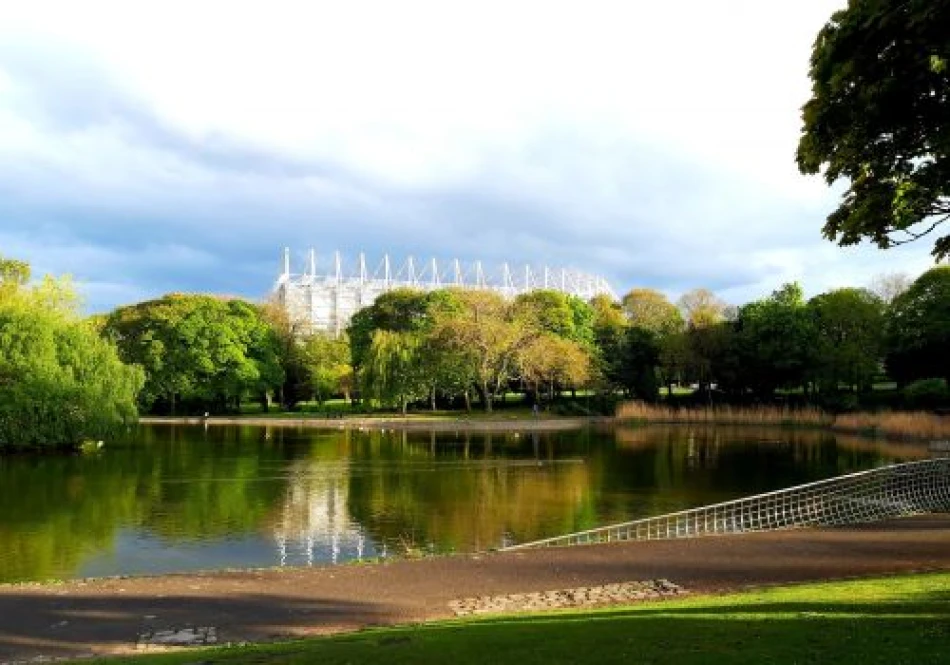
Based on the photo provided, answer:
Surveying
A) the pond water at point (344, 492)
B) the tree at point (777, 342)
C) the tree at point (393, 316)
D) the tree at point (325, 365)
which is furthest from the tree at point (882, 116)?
the tree at point (325, 365)

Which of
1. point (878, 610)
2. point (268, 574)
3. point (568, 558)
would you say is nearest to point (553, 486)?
point (568, 558)

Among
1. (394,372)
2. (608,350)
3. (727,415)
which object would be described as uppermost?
(608,350)

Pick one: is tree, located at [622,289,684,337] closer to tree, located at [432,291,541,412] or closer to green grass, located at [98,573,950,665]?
tree, located at [432,291,541,412]

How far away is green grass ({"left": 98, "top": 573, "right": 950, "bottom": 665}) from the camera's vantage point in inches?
259

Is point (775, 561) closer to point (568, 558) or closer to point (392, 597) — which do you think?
point (568, 558)

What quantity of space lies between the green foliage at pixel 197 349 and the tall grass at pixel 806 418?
1326 inches

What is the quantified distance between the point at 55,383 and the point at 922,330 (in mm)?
53128

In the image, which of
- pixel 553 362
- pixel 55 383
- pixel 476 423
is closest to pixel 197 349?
pixel 476 423

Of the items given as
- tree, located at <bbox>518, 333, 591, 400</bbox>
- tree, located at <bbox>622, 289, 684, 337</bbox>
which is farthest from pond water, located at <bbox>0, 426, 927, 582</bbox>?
tree, located at <bbox>622, 289, 684, 337</bbox>

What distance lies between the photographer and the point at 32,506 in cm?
2359

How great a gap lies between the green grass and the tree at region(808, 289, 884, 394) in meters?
51.1

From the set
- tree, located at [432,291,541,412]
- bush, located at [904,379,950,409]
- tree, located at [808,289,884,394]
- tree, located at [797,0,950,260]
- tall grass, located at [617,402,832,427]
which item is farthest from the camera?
tree, located at [432,291,541,412]

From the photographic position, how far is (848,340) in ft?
193

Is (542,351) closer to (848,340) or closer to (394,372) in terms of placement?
(394,372)
